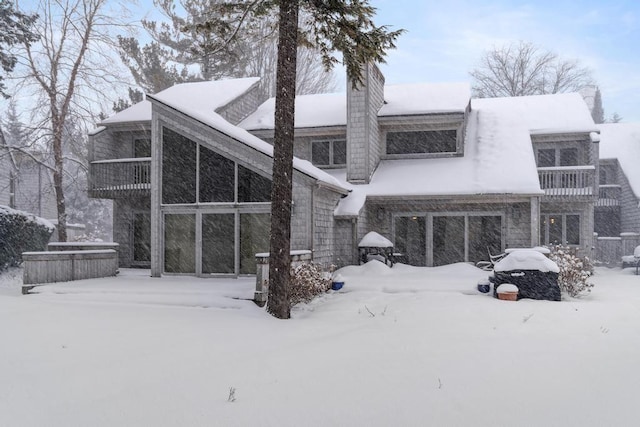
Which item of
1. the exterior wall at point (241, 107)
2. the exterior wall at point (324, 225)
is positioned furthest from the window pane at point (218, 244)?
the exterior wall at point (241, 107)

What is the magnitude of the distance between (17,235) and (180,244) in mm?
5970

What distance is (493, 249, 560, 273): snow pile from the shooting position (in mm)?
10305

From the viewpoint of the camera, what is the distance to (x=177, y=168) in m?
13.1

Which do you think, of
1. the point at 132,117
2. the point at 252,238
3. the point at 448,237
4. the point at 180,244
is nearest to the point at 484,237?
the point at 448,237

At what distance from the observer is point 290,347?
250 inches

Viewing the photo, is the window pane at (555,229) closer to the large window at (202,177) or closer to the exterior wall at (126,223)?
the large window at (202,177)

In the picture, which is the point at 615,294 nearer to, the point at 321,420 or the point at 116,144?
the point at 321,420

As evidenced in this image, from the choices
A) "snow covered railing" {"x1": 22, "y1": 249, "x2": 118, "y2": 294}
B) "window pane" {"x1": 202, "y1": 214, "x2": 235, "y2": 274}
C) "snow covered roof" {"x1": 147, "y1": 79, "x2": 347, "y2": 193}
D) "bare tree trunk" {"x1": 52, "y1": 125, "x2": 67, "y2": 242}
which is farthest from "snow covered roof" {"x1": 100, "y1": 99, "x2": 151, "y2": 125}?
"window pane" {"x1": 202, "y1": 214, "x2": 235, "y2": 274}

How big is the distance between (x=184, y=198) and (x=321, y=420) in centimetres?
989

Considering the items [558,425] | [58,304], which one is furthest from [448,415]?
[58,304]

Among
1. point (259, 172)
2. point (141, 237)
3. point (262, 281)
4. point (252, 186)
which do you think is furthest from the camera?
point (141, 237)

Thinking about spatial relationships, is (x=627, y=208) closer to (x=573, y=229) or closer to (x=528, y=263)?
(x=573, y=229)

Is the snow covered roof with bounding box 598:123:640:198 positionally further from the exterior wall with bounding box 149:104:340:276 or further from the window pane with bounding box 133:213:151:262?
the window pane with bounding box 133:213:151:262

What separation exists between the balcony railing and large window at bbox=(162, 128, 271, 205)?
10070 mm
